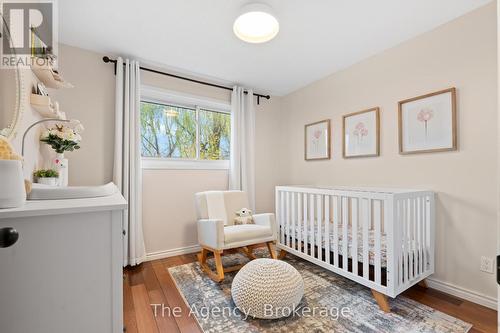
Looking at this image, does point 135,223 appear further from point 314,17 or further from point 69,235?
point 314,17

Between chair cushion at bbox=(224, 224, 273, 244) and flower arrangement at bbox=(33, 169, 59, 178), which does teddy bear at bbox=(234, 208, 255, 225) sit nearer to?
chair cushion at bbox=(224, 224, 273, 244)

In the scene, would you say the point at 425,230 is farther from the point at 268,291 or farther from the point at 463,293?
the point at 268,291

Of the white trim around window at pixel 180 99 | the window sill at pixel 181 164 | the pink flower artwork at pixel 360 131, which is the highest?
the white trim around window at pixel 180 99

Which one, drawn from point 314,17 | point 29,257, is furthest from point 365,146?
point 29,257

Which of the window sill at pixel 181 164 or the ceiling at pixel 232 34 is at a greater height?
the ceiling at pixel 232 34

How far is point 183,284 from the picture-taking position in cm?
204

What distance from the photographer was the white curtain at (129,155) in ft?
7.75

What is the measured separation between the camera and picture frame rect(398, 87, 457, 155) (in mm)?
1859

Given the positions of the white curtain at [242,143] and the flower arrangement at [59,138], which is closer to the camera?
the flower arrangement at [59,138]

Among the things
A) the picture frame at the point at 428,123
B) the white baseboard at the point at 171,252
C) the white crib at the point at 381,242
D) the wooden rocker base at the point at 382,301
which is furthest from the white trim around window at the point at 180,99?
the wooden rocker base at the point at 382,301

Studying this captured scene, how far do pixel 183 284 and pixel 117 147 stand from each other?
1.48m

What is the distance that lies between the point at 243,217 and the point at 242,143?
1010 millimetres

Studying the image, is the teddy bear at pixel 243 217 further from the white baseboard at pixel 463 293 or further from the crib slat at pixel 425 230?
the white baseboard at pixel 463 293

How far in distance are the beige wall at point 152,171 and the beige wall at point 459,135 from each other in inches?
54.9
